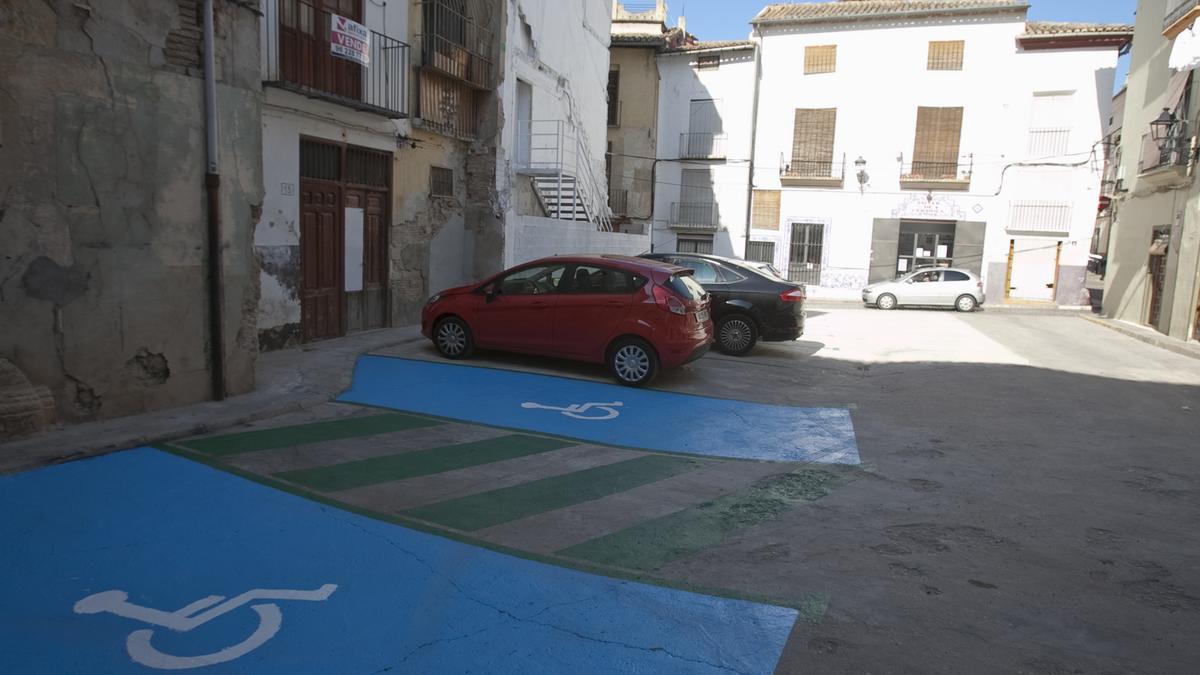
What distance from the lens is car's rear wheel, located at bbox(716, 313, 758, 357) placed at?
12.2 meters

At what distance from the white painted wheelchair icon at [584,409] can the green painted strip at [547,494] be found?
1452mm

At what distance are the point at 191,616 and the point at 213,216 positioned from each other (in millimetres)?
4450

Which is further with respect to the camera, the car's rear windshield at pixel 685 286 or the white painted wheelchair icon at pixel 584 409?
the car's rear windshield at pixel 685 286

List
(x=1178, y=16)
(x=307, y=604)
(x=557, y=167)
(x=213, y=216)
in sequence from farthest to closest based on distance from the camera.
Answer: (x=1178, y=16), (x=557, y=167), (x=213, y=216), (x=307, y=604)

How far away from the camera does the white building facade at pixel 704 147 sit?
105 feet

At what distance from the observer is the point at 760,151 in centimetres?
3209

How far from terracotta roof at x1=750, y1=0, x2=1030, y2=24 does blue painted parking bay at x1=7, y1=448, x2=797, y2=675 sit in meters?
31.1

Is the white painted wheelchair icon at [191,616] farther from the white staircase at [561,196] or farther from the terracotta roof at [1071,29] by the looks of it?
the terracotta roof at [1071,29]

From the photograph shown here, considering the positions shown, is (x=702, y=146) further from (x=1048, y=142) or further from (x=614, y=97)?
(x=1048, y=142)

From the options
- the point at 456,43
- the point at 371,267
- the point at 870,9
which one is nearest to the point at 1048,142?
the point at 870,9

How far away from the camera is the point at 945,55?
96.5 ft

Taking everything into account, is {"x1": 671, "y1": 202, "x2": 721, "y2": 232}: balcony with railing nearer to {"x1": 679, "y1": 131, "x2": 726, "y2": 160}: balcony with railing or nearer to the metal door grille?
{"x1": 679, "y1": 131, "x2": 726, "y2": 160}: balcony with railing

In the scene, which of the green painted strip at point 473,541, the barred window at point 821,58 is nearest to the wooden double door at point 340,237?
the green painted strip at point 473,541

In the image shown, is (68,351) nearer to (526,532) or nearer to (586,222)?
(526,532)
